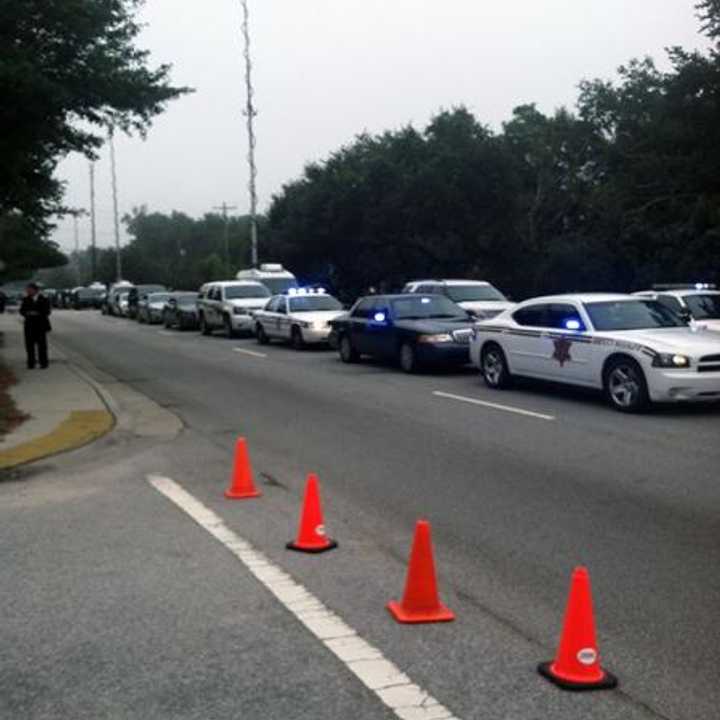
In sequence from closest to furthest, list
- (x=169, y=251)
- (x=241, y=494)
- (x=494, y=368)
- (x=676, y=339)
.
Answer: (x=241, y=494) → (x=676, y=339) → (x=494, y=368) → (x=169, y=251)

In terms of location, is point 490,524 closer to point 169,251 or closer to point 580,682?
point 580,682

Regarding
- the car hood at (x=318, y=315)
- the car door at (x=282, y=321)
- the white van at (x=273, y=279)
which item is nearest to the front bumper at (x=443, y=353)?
the car hood at (x=318, y=315)

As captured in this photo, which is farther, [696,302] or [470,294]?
[470,294]

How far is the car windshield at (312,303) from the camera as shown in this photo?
27.9m

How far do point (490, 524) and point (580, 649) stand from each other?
311 cm

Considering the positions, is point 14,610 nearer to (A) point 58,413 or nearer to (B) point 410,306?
(A) point 58,413

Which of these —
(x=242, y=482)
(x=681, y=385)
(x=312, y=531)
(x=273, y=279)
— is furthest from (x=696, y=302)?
(x=273, y=279)

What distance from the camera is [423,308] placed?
67.9 ft

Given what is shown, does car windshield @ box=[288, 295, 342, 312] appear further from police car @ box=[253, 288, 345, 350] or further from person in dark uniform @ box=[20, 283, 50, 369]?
person in dark uniform @ box=[20, 283, 50, 369]

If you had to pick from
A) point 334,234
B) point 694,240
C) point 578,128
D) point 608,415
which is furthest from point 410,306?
point 578,128

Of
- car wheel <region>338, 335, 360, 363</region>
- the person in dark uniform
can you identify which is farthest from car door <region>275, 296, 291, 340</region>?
the person in dark uniform

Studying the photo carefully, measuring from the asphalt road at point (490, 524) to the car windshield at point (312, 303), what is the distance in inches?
443

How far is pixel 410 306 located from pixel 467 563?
14.1 meters

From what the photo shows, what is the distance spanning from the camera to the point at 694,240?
39.2m
